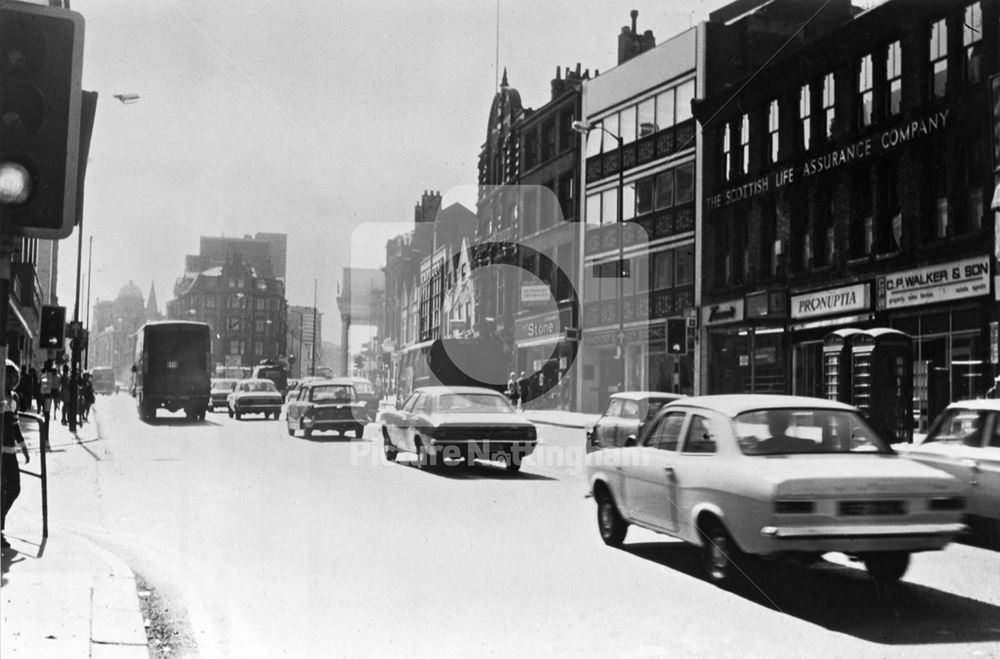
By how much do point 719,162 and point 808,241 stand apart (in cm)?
687

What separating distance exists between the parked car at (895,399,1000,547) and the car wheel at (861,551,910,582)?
196cm

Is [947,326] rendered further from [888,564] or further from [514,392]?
[514,392]

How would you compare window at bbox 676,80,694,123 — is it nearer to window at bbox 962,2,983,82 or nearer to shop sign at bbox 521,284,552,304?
shop sign at bbox 521,284,552,304

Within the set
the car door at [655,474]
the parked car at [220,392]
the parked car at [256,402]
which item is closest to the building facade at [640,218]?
the parked car at [256,402]

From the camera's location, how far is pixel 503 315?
197 ft

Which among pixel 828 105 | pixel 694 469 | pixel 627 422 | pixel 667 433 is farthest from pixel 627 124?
pixel 694 469

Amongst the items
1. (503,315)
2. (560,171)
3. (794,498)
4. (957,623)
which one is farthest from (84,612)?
(503,315)

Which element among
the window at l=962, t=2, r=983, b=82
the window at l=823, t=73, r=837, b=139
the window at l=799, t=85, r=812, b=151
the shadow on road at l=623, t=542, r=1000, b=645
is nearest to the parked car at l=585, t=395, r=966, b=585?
the shadow on road at l=623, t=542, r=1000, b=645

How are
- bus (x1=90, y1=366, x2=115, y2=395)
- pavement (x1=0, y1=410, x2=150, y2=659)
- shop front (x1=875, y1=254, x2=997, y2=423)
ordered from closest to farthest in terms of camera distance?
pavement (x1=0, y1=410, x2=150, y2=659)
shop front (x1=875, y1=254, x2=997, y2=423)
bus (x1=90, y1=366, x2=115, y2=395)

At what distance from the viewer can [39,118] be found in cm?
520

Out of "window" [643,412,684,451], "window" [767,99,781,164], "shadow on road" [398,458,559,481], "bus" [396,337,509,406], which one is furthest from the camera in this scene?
"bus" [396,337,509,406]

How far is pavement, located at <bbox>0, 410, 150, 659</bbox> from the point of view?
5875mm

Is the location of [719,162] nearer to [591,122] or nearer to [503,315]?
[591,122]

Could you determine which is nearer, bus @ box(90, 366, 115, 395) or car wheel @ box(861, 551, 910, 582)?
car wheel @ box(861, 551, 910, 582)
